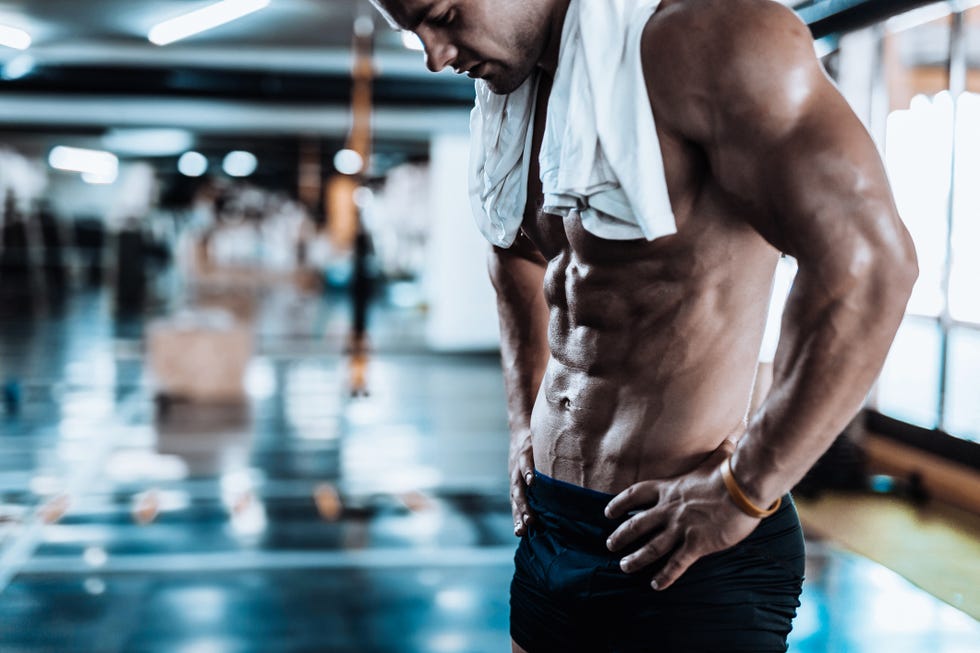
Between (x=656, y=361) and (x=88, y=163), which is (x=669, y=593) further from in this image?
(x=88, y=163)

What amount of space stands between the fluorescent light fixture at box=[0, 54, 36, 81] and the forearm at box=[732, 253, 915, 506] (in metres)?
7.19

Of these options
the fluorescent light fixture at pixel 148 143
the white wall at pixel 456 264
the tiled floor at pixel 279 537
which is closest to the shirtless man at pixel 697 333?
the tiled floor at pixel 279 537

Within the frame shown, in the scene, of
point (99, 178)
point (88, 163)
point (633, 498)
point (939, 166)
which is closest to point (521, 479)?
point (633, 498)

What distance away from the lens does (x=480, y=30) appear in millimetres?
964

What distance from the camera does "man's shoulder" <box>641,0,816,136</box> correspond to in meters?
0.77

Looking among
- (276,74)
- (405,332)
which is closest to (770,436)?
(276,74)

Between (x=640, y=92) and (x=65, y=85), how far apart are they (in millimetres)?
7017

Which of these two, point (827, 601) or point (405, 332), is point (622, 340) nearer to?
point (827, 601)

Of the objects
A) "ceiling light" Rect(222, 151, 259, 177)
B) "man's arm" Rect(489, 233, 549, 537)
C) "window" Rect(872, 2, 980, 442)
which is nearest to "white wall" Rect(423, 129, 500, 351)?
"window" Rect(872, 2, 980, 442)

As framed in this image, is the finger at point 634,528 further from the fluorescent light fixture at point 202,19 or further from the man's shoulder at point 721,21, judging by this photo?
the fluorescent light fixture at point 202,19

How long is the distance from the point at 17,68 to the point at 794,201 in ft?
24.0

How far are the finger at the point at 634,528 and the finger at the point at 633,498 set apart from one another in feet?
0.04

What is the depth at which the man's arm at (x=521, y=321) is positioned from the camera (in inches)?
50.8

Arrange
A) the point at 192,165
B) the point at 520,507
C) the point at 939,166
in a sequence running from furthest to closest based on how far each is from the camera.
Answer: the point at 192,165 < the point at 939,166 < the point at 520,507
